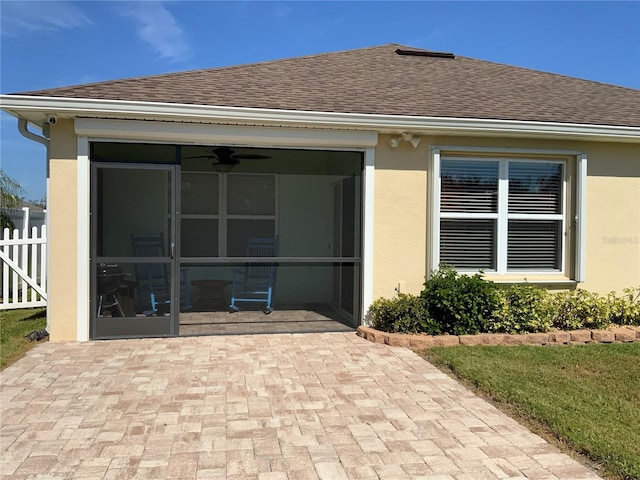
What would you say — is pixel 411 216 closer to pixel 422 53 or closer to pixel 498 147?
pixel 498 147

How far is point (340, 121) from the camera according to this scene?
629cm

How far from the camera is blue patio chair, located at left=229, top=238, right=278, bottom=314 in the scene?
7.42 m

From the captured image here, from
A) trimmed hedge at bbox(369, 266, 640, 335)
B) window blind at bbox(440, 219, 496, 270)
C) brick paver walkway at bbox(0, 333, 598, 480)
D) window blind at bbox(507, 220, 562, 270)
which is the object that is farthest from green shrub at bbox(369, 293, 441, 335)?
window blind at bbox(507, 220, 562, 270)

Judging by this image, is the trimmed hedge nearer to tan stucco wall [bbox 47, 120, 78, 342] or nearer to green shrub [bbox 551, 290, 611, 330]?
green shrub [bbox 551, 290, 611, 330]

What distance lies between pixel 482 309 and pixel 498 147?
7.76 feet

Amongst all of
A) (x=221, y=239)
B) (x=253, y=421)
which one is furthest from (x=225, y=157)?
(x=253, y=421)

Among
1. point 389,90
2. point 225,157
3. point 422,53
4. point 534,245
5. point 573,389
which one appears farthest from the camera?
point 422,53

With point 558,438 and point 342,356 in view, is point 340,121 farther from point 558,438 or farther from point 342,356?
point 558,438

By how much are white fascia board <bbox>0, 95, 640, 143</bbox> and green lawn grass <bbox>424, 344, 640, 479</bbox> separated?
2.88 m

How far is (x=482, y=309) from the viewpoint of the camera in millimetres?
6262

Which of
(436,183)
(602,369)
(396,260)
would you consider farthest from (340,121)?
(602,369)

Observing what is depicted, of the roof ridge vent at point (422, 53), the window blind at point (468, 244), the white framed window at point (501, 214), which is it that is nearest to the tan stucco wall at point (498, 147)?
the white framed window at point (501, 214)

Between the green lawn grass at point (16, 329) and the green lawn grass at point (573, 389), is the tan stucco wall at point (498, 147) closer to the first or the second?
the green lawn grass at point (573, 389)

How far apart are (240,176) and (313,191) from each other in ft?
4.02
